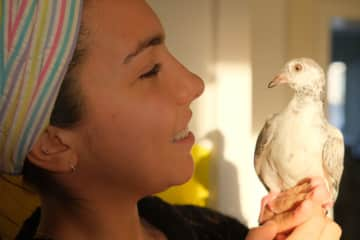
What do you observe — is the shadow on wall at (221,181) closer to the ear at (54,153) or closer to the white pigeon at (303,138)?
the white pigeon at (303,138)

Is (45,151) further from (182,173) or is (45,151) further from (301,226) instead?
(301,226)

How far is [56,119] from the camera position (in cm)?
44

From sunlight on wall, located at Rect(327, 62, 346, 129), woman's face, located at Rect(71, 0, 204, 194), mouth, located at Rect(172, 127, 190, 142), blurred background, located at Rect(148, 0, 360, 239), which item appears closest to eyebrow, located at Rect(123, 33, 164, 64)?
woman's face, located at Rect(71, 0, 204, 194)

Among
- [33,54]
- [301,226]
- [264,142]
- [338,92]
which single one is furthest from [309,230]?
[338,92]

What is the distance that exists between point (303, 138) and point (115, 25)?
254mm

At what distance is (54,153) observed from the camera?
458 mm

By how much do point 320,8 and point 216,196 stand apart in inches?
19.1

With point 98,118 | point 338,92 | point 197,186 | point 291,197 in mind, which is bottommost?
point 338,92

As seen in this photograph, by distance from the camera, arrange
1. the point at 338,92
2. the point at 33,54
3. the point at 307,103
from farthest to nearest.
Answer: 1. the point at 338,92
2. the point at 307,103
3. the point at 33,54

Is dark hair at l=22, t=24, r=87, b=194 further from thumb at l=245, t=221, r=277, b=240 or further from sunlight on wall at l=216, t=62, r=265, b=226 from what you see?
sunlight on wall at l=216, t=62, r=265, b=226

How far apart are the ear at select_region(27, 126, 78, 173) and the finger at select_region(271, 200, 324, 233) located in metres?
0.25

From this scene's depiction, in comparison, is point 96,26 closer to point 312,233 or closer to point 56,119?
point 56,119

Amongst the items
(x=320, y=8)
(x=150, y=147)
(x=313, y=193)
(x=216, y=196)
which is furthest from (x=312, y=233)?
(x=320, y=8)

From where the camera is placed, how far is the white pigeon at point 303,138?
505 mm
